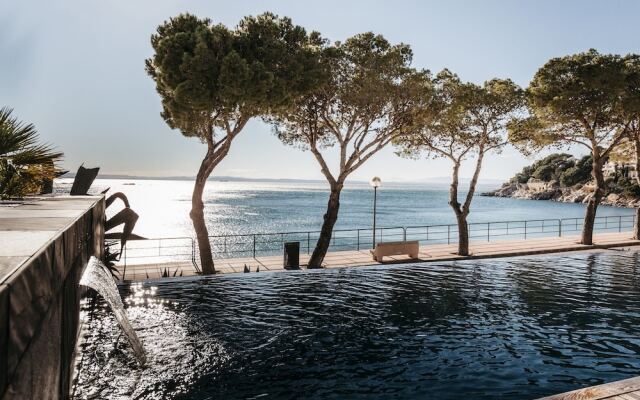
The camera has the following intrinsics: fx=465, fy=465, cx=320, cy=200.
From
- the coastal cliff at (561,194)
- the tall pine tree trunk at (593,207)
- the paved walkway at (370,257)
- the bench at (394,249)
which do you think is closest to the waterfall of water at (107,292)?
the paved walkway at (370,257)

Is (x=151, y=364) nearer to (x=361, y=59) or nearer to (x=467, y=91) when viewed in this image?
(x=361, y=59)

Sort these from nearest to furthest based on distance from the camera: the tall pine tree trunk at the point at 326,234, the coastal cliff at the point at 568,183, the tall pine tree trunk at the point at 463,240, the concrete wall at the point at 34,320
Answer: the concrete wall at the point at 34,320, the tall pine tree trunk at the point at 326,234, the tall pine tree trunk at the point at 463,240, the coastal cliff at the point at 568,183

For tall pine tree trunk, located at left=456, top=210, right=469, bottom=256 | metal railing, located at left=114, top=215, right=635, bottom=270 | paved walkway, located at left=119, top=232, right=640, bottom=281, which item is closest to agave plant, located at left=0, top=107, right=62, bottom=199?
paved walkway, located at left=119, top=232, right=640, bottom=281

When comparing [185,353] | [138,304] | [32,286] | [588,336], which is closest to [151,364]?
[185,353]

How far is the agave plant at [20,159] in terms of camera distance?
744 centimetres

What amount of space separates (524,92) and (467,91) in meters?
3.10

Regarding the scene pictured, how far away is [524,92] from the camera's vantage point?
898 inches

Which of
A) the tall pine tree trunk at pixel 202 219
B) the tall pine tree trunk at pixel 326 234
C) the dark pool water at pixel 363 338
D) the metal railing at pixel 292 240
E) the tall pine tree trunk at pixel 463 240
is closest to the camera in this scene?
the dark pool water at pixel 363 338

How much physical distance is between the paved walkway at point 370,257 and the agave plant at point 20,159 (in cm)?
694

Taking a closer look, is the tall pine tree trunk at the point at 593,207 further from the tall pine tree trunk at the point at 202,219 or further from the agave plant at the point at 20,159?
the agave plant at the point at 20,159

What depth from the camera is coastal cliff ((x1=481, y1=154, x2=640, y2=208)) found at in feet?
364

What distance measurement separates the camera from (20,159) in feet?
25.5

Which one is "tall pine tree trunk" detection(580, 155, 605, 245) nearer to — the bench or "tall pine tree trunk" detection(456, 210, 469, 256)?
"tall pine tree trunk" detection(456, 210, 469, 256)

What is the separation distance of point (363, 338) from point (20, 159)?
22.1 ft
